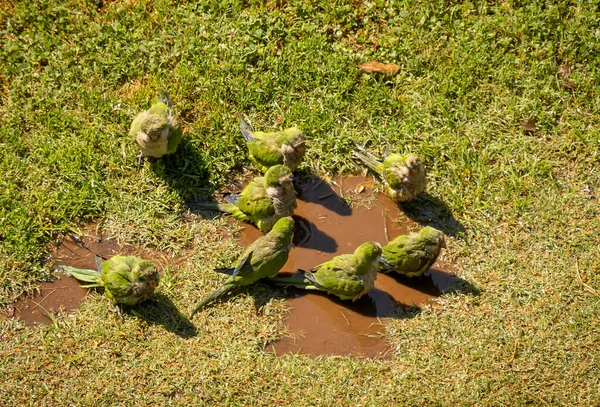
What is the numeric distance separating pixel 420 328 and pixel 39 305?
3157 millimetres

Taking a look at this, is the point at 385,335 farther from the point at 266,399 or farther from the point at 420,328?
the point at 266,399

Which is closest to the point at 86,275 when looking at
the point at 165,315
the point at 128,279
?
the point at 128,279

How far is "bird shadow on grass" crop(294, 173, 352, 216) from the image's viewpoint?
7.09 metres

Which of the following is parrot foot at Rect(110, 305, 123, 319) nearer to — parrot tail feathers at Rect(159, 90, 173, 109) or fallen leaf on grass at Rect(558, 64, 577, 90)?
parrot tail feathers at Rect(159, 90, 173, 109)

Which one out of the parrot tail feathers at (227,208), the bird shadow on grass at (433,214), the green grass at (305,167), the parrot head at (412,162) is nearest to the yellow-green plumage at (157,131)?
the green grass at (305,167)

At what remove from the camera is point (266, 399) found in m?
5.84

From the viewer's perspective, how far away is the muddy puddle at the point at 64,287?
6281mm

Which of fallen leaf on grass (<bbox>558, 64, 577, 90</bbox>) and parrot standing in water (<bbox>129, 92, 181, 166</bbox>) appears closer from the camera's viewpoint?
parrot standing in water (<bbox>129, 92, 181, 166</bbox>)

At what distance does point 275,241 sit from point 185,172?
1464 millimetres

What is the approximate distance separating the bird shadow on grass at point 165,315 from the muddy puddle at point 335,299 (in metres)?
0.74

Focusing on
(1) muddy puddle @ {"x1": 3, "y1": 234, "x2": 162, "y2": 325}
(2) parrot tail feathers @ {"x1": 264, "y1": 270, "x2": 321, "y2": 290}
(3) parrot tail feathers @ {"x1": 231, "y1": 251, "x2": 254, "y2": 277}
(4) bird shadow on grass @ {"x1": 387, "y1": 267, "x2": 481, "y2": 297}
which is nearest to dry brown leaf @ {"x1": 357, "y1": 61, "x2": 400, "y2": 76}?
(4) bird shadow on grass @ {"x1": 387, "y1": 267, "x2": 481, "y2": 297}

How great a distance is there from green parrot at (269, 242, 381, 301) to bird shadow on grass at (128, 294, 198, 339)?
1.08m

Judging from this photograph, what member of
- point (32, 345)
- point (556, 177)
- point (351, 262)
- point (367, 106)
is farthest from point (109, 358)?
point (556, 177)

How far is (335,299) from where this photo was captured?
6.47m
